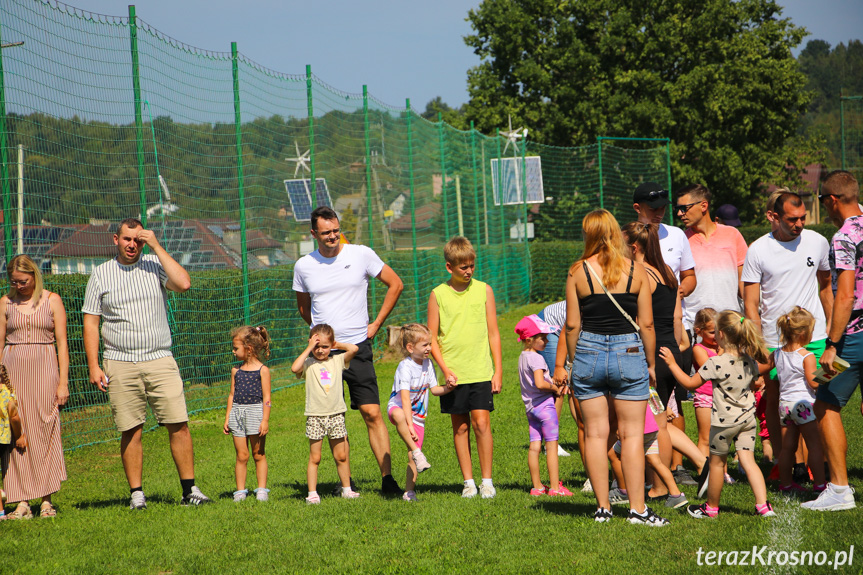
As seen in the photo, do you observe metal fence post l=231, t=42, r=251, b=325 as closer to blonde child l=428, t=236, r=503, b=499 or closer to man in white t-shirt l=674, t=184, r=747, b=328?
blonde child l=428, t=236, r=503, b=499

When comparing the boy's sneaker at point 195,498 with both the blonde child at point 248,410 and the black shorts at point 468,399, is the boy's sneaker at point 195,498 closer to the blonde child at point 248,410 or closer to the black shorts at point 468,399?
the blonde child at point 248,410

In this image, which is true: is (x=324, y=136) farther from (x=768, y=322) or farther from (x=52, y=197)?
(x=768, y=322)

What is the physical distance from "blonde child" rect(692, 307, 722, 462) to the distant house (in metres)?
5.65

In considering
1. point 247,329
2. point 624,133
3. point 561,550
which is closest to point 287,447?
point 247,329

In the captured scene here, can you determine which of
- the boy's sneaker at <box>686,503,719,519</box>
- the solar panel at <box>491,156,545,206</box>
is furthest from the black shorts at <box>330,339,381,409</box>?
Answer: the solar panel at <box>491,156,545,206</box>

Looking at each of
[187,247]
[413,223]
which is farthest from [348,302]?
[413,223]

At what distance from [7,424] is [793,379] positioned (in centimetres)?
537

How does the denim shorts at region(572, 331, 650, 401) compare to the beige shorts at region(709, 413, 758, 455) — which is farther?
the beige shorts at region(709, 413, 758, 455)

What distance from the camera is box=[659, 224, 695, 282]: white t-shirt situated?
611 centimetres

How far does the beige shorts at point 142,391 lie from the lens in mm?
5840

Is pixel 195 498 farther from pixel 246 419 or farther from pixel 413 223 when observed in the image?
pixel 413 223

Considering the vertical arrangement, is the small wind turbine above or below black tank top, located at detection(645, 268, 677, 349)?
above

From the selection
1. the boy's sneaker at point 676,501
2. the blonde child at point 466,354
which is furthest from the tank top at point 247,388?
the boy's sneaker at point 676,501

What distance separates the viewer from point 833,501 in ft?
16.5
